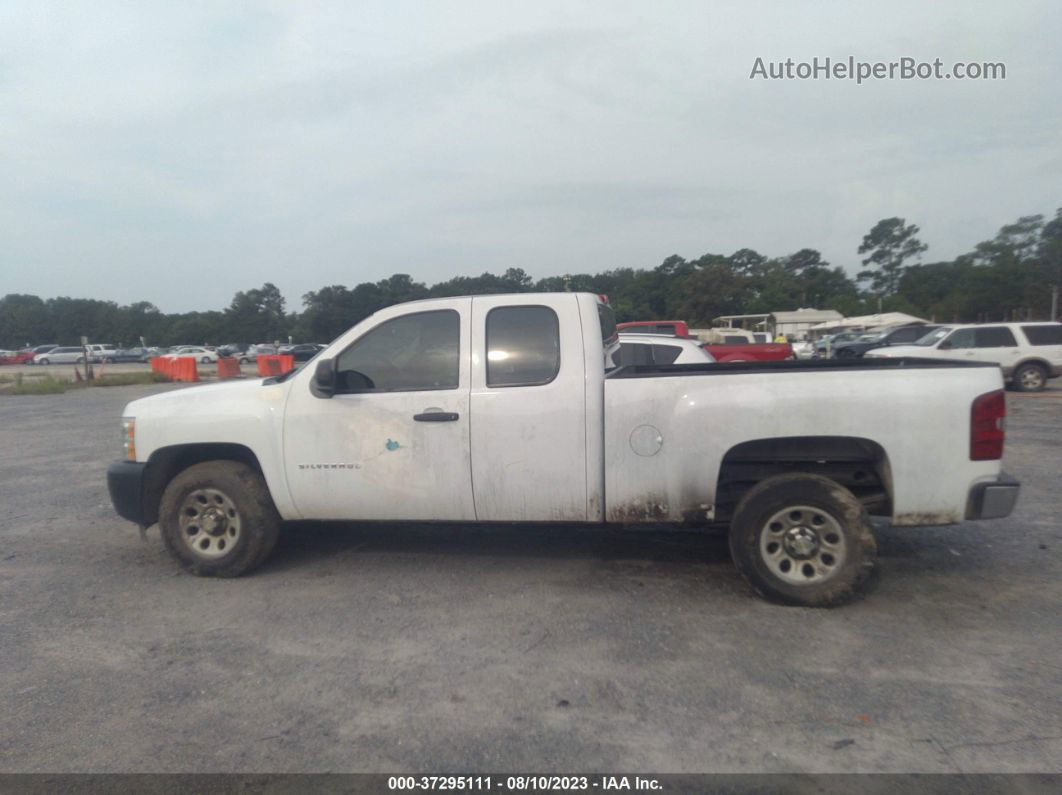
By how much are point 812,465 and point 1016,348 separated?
690 inches

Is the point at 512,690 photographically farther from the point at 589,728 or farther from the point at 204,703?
the point at 204,703

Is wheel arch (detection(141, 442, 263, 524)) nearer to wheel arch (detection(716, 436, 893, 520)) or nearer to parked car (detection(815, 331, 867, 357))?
wheel arch (detection(716, 436, 893, 520))

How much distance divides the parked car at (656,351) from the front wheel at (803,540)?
16.2 feet

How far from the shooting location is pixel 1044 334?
62.1ft

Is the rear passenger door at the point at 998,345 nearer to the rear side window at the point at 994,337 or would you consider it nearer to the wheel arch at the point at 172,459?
the rear side window at the point at 994,337

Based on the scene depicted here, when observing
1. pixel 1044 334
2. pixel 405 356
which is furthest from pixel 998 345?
pixel 405 356

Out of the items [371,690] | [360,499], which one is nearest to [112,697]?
[371,690]

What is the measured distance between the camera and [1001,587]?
4.97 meters

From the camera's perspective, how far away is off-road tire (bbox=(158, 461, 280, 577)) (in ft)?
17.2

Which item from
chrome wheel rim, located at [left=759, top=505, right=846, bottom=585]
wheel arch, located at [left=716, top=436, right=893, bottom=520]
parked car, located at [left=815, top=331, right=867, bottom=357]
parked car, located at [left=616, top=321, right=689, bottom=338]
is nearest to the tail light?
wheel arch, located at [left=716, top=436, right=893, bottom=520]

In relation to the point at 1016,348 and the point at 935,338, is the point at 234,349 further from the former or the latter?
the point at 1016,348

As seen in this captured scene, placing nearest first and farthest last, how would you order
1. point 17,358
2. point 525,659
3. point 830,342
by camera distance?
1. point 525,659
2. point 830,342
3. point 17,358

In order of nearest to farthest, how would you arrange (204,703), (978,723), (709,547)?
(978,723)
(204,703)
(709,547)

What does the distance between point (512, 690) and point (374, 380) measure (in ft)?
7.69
